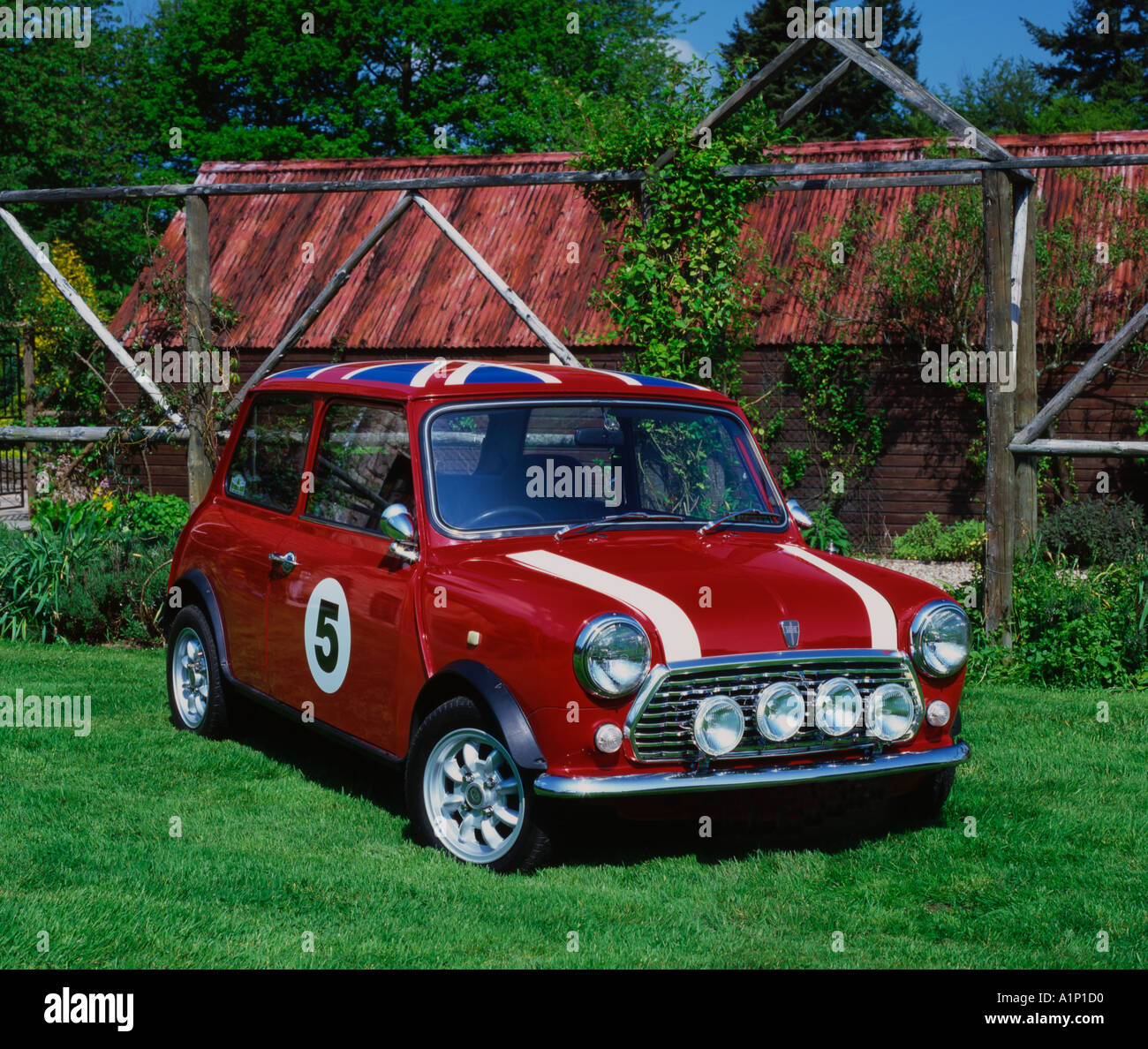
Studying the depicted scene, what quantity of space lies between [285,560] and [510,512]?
123 centimetres

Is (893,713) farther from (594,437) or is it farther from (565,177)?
(565,177)

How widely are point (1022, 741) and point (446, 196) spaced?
Result: 14.6 m

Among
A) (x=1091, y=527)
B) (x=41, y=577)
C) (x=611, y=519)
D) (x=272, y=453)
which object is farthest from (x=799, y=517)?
(x=1091, y=527)

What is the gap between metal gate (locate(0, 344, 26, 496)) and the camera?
20344 millimetres

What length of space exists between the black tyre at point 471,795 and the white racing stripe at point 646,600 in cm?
60

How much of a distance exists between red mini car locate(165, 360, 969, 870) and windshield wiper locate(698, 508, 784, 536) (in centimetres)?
2

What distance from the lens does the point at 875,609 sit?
5125 millimetres

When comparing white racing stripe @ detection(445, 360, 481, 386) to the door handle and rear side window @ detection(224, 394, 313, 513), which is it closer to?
rear side window @ detection(224, 394, 313, 513)

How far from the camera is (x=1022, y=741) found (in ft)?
23.1

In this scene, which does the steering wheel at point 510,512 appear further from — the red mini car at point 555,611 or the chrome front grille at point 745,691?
A: the chrome front grille at point 745,691

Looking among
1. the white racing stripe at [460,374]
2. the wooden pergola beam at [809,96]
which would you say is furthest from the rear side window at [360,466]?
the wooden pergola beam at [809,96]

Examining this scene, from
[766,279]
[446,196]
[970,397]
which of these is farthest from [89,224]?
[970,397]

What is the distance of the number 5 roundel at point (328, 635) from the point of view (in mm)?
5750

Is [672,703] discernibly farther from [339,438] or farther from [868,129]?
[868,129]
